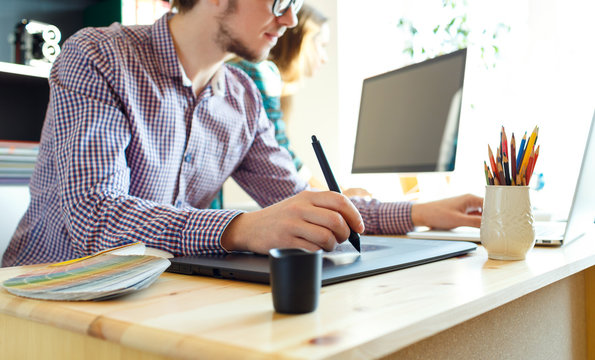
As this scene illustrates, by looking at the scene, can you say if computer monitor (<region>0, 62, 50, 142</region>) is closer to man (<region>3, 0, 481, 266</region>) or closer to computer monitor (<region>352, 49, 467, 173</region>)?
man (<region>3, 0, 481, 266</region>)

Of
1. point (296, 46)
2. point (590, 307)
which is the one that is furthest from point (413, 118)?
point (296, 46)

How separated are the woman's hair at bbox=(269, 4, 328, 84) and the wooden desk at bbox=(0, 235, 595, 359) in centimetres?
165

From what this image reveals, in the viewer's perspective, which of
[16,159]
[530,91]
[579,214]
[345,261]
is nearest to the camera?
[345,261]

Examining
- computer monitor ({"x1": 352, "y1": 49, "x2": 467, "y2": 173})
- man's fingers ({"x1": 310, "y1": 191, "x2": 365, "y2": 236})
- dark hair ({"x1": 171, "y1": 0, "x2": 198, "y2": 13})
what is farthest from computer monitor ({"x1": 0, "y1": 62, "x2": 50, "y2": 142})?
man's fingers ({"x1": 310, "y1": 191, "x2": 365, "y2": 236})

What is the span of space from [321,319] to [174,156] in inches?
34.4

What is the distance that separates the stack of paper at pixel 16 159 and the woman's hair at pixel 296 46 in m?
1.09

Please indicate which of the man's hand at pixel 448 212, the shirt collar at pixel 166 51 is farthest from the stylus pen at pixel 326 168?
the shirt collar at pixel 166 51

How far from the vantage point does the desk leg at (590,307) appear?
36.4 inches

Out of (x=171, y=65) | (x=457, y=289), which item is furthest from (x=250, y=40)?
(x=457, y=289)

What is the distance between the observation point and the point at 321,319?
1.35 ft

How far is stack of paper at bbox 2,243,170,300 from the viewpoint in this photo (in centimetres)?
49

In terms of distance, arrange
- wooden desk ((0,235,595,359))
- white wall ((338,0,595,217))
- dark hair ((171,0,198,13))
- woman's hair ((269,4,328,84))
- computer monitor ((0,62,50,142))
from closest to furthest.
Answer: wooden desk ((0,235,595,359)) < dark hair ((171,0,198,13)) < computer monitor ((0,62,50,142)) < white wall ((338,0,595,217)) < woman's hair ((269,4,328,84))

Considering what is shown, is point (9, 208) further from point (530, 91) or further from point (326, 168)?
point (530, 91)

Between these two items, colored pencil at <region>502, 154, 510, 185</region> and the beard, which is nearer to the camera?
colored pencil at <region>502, 154, 510, 185</region>
